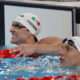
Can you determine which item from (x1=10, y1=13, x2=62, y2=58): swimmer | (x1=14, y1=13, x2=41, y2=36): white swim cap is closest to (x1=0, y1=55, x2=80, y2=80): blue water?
(x1=10, y1=13, x2=62, y2=58): swimmer

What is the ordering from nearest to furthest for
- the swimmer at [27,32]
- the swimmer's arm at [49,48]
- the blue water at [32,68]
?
the blue water at [32,68] < the swimmer's arm at [49,48] < the swimmer at [27,32]

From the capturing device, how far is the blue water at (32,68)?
2084mm

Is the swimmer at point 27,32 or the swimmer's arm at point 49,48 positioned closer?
the swimmer's arm at point 49,48

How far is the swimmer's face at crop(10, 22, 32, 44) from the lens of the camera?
2.90 metres

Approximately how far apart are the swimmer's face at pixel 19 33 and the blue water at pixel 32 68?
284 mm

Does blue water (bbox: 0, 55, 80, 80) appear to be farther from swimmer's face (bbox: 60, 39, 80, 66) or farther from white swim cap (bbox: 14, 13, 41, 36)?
white swim cap (bbox: 14, 13, 41, 36)

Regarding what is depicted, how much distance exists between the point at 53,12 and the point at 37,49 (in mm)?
1852

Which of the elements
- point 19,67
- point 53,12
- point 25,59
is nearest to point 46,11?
point 53,12

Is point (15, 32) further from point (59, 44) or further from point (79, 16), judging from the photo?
point (79, 16)

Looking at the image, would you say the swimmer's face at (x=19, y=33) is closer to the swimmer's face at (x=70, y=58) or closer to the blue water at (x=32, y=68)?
the blue water at (x=32, y=68)

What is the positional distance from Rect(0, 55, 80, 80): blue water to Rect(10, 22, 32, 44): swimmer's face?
28 cm

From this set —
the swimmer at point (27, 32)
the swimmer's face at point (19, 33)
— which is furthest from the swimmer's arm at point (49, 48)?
the swimmer's face at point (19, 33)

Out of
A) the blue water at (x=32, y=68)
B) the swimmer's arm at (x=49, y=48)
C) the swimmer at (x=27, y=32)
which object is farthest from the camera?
the swimmer at (x=27, y=32)

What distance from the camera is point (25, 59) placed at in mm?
2662
